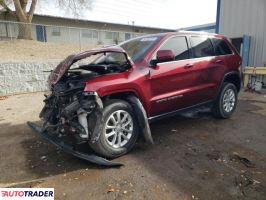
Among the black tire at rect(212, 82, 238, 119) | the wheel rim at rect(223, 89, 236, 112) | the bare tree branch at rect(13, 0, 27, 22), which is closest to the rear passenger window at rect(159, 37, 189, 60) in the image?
the black tire at rect(212, 82, 238, 119)

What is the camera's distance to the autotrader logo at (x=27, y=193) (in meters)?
2.98

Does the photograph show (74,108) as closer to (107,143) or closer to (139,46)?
(107,143)

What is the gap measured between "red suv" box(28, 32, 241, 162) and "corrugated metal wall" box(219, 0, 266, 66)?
19.9 feet

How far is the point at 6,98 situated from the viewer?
8.89m

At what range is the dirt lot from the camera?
3090mm

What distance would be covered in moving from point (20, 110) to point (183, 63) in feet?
16.1

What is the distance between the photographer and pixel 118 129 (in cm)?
391

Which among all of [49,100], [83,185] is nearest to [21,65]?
[49,100]

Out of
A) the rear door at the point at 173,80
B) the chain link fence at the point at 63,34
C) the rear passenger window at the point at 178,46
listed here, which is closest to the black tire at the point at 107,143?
the rear door at the point at 173,80

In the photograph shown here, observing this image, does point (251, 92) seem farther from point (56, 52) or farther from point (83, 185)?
point (56, 52)

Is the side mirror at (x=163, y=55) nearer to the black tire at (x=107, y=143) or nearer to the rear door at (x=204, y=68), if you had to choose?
the rear door at (x=204, y=68)

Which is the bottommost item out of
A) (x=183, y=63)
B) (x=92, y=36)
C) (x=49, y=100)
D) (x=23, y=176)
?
(x=23, y=176)

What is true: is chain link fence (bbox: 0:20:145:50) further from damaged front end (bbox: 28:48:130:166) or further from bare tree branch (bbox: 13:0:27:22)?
damaged front end (bbox: 28:48:130:166)

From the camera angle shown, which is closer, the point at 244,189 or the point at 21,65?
the point at 244,189
